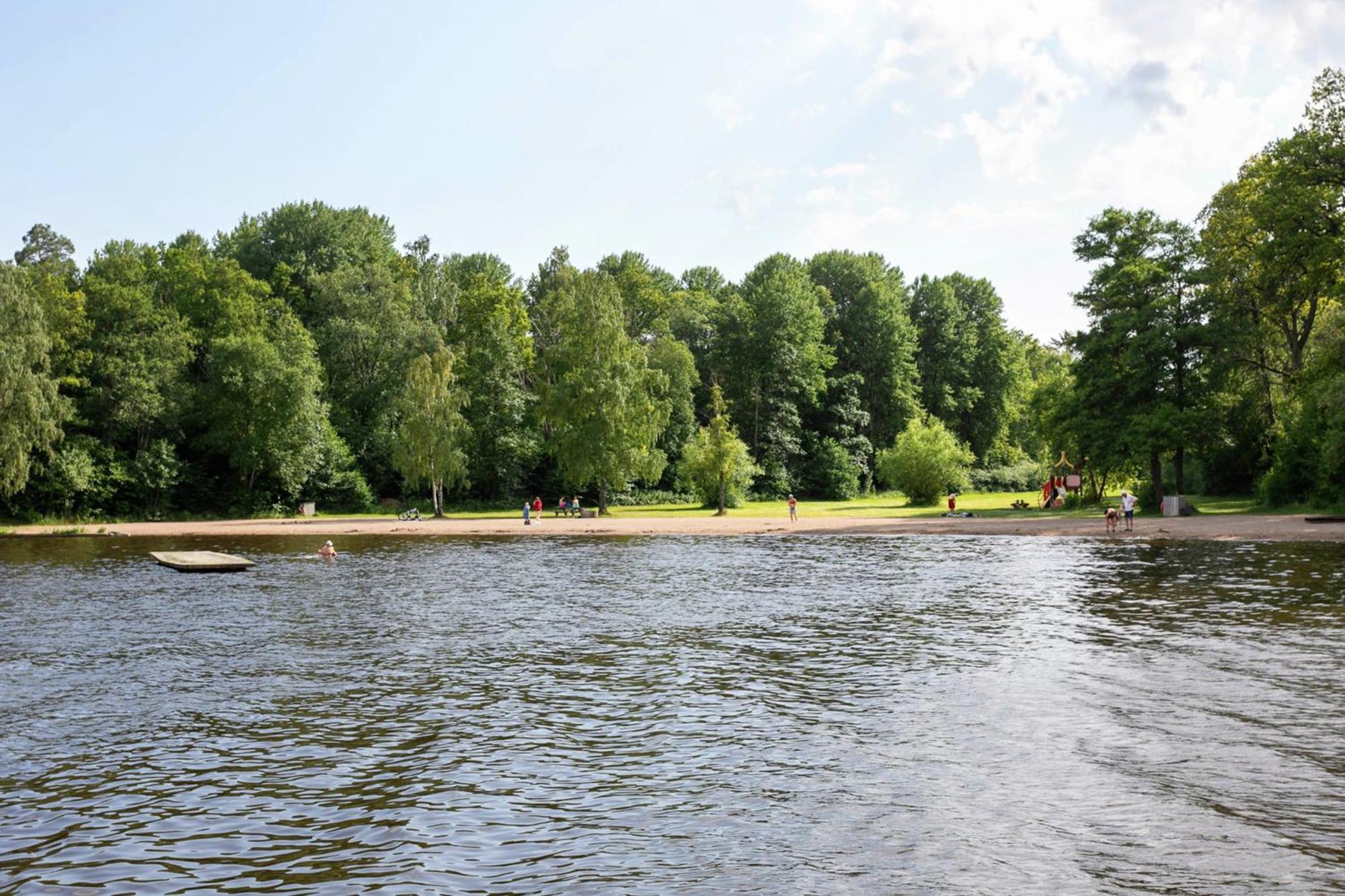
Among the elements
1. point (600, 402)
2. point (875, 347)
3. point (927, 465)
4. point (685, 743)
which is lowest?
point (685, 743)

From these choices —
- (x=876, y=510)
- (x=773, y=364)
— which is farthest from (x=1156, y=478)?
(x=773, y=364)

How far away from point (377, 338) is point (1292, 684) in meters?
88.1

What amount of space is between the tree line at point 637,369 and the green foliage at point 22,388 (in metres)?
0.21

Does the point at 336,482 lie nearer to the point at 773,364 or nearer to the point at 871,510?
the point at 871,510

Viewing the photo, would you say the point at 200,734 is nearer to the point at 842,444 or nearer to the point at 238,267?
the point at 238,267

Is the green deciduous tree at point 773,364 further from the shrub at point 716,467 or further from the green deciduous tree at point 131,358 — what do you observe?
the green deciduous tree at point 131,358

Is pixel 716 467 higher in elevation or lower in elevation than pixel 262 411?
lower

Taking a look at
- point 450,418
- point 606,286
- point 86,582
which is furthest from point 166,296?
point 86,582

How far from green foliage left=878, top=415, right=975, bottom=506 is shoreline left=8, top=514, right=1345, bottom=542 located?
15570mm

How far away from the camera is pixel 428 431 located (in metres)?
77.8

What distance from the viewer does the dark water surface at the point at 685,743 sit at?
11398 mm

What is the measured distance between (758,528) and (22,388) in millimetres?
47367

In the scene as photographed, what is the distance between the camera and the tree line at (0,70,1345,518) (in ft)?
204

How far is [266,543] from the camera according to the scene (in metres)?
58.5
